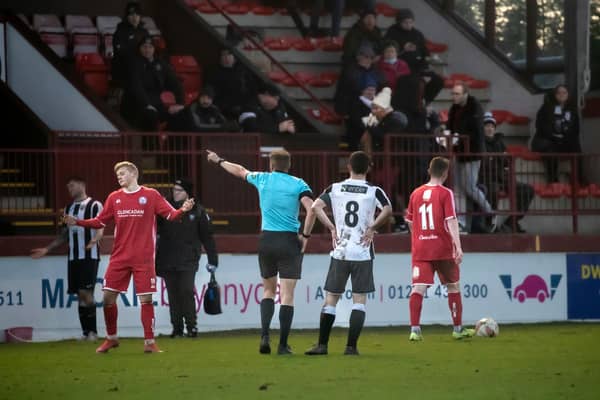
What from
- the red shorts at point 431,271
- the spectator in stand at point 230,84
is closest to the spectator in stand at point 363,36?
the spectator in stand at point 230,84

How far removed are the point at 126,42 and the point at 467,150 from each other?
5.55 m

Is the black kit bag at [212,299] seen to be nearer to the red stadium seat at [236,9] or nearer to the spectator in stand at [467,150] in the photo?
the spectator in stand at [467,150]

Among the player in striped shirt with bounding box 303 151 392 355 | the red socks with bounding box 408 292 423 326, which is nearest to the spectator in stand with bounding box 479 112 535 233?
the red socks with bounding box 408 292 423 326

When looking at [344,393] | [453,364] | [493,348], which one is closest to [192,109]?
[493,348]

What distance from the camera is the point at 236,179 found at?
21.2m

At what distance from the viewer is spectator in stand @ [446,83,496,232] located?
21984mm

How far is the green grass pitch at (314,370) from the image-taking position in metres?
11.7

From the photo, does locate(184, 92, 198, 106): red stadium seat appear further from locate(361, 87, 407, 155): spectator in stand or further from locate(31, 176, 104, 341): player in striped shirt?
locate(31, 176, 104, 341): player in striped shirt

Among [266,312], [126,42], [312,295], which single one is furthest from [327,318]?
[126,42]

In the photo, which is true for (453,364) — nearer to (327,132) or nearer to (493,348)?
(493,348)

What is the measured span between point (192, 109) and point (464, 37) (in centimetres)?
782

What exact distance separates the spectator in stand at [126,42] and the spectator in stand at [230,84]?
1.29 m

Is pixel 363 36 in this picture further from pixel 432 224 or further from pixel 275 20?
pixel 432 224

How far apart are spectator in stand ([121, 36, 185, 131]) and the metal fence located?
168cm
